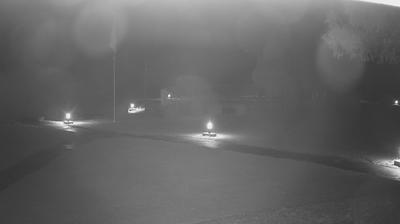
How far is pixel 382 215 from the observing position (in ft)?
17.7

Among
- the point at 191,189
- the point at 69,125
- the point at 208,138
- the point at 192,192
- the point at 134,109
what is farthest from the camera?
the point at 134,109

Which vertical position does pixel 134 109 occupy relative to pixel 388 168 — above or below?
above

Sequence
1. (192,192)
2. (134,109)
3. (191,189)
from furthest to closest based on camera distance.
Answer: (134,109) < (191,189) < (192,192)

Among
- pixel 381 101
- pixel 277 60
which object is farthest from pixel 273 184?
pixel 381 101

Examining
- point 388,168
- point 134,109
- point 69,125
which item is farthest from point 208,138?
point 134,109

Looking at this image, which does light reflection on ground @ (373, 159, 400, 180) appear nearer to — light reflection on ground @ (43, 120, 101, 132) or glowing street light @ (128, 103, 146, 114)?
light reflection on ground @ (43, 120, 101, 132)

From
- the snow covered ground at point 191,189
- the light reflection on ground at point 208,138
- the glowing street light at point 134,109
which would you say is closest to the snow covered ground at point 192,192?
the snow covered ground at point 191,189

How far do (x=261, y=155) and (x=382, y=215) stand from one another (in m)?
6.15

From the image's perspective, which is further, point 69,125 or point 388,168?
point 69,125

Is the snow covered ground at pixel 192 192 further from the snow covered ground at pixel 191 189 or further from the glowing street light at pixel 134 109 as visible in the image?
the glowing street light at pixel 134 109

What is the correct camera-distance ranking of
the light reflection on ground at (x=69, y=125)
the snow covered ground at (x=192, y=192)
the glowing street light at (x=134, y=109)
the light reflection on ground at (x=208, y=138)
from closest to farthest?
the snow covered ground at (x=192, y=192), the light reflection on ground at (x=208, y=138), the light reflection on ground at (x=69, y=125), the glowing street light at (x=134, y=109)

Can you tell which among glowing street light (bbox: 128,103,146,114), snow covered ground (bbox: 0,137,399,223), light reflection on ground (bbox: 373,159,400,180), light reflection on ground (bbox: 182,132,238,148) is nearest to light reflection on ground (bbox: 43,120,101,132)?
light reflection on ground (bbox: 182,132,238,148)

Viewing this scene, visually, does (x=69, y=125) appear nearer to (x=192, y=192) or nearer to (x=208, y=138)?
(x=208, y=138)

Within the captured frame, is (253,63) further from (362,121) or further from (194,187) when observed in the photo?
(194,187)
